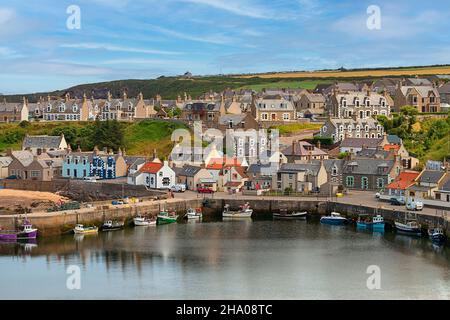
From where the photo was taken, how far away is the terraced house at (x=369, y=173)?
169 ft

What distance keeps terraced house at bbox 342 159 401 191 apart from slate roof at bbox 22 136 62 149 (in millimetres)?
27531

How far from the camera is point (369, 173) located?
52469mm

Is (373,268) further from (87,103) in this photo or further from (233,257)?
(87,103)

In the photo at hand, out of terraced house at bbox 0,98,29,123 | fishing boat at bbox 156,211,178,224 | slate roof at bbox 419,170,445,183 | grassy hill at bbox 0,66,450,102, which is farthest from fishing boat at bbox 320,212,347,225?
grassy hill at bbox 0,66,450,102

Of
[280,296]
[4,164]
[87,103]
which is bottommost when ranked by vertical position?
[280,296]

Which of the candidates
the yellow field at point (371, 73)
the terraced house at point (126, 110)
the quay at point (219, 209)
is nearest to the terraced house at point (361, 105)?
the terraced house at point (126, 110)

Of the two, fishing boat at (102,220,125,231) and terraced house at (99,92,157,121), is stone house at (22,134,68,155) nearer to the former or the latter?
terraced house at (99,92,157,121)

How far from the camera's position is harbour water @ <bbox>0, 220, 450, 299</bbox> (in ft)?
97.8

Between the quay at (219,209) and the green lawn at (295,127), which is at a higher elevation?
the green lawn at (295,127)

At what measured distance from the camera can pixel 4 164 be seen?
62.5 meters

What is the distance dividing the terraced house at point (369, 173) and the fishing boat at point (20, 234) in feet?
73.4

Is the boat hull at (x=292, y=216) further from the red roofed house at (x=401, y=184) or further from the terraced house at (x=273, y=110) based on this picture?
the terraced house at (x=273, y=110)

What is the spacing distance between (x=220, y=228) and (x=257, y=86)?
256 ft

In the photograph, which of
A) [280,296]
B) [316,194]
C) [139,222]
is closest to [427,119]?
[316,194]
